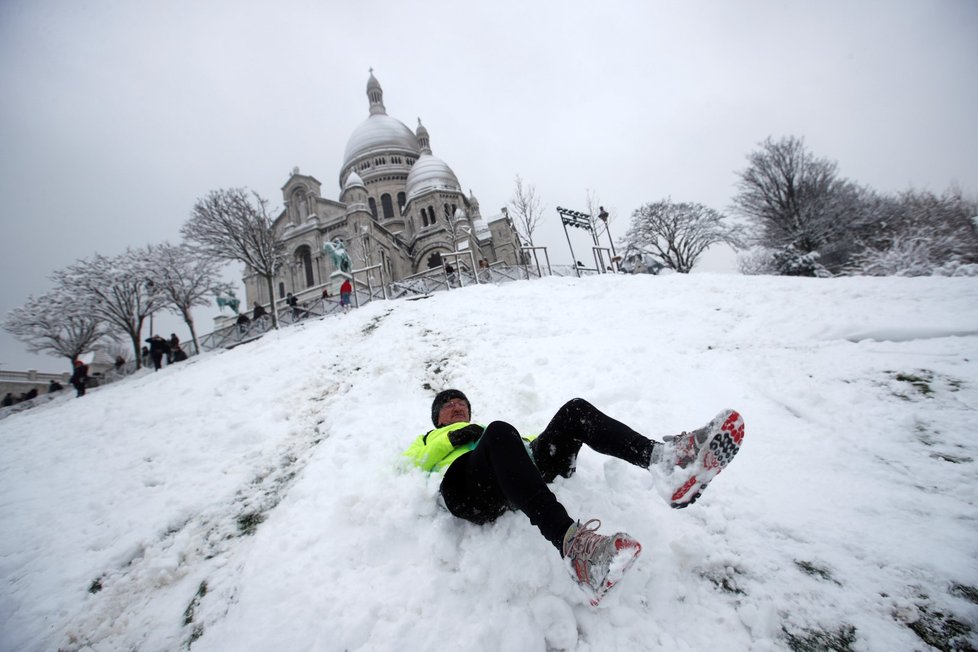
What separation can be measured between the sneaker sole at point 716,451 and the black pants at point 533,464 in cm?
29

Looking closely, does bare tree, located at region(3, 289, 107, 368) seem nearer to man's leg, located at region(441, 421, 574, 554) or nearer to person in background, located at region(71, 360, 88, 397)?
person in background, located at region(71, 360, 88, 397)

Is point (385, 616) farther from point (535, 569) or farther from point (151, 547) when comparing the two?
point (151, 547)

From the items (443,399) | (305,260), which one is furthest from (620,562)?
(305,260)

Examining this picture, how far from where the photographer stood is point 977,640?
1.51m

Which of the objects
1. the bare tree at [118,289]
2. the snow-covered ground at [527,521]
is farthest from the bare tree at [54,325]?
the snow-covered ground at [527,521]

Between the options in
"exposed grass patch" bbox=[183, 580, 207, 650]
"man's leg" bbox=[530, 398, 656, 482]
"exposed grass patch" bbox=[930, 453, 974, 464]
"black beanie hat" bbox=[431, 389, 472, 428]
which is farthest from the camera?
"black beanie hat" bbox=[431, 389, 472, 428]

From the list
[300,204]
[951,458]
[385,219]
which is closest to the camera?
[951,458]

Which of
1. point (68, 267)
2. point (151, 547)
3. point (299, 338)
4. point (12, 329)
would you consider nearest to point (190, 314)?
point (68, 267)

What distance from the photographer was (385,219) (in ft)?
129

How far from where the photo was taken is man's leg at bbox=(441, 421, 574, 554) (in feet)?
6.53

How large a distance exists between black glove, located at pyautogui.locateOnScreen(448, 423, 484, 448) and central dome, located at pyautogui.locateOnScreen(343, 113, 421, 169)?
46.8 metres

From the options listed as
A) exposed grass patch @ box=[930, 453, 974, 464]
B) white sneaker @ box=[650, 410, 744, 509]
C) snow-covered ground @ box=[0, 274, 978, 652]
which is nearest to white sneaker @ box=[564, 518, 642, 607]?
snow-covered ground @ box=[0, 274, 978, 652]

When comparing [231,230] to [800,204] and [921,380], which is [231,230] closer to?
[921,380]

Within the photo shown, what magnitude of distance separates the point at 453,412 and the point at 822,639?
241 cm
